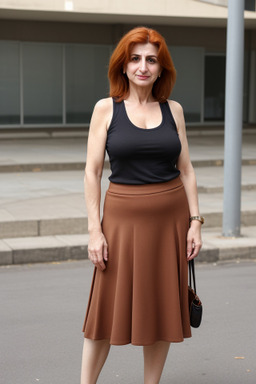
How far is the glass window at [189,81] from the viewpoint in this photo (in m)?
23.3

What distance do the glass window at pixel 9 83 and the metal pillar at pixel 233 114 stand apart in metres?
13.4

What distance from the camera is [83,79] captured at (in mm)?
22125

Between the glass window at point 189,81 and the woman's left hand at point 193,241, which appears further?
the glass window at point 189,81

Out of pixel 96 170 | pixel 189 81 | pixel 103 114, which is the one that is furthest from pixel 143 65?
pixel 189 81

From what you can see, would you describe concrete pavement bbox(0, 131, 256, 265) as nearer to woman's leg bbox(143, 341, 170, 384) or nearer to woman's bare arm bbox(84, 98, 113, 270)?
woman's leg bbox(143, 341, 170, 384)

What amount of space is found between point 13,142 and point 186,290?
1558 centimetres

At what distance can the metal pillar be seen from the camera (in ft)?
27.6

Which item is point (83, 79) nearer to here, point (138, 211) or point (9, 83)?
point (9, 83)

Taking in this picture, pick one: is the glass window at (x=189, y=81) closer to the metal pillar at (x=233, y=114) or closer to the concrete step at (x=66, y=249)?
the metal pillar at (x=233, y=114)

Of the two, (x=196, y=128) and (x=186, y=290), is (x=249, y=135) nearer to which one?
(x=196, y=128)

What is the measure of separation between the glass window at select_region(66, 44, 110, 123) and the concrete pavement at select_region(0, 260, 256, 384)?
15.0 m

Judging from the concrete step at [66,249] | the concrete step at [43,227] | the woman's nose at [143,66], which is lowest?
the concrete step at [66,249]

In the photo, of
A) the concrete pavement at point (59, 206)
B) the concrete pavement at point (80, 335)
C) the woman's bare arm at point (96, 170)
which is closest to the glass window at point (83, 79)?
the concrete pavement at point (59, 206)

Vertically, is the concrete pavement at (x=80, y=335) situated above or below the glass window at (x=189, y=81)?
below
